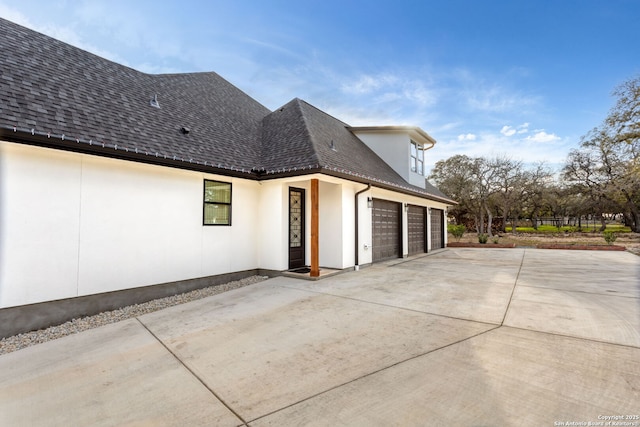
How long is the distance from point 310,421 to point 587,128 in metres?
33.2

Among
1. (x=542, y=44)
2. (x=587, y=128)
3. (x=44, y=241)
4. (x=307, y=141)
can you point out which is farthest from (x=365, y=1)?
(x=587, y=128)

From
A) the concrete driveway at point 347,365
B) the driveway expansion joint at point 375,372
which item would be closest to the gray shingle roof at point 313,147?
the concrete driveway at point 347,365

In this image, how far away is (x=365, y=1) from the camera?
1016cm

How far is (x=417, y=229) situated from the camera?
1386 cm

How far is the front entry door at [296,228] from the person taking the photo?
857 cm

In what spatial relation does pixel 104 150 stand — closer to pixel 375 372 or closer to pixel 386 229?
pixel 375 372

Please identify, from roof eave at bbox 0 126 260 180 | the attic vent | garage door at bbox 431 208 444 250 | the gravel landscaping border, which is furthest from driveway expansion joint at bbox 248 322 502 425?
garage door at bbox 431 208 444 250

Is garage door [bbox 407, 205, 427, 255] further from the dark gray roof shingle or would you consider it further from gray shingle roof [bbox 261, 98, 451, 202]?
the dark gray roof shingle

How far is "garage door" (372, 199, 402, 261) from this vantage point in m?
10.3

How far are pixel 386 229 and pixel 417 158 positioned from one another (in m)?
5.01

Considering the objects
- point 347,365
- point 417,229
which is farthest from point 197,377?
point 417,229

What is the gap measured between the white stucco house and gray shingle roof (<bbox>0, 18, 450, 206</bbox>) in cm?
4

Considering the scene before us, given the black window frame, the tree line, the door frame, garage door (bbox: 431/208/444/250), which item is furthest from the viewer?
the tree line

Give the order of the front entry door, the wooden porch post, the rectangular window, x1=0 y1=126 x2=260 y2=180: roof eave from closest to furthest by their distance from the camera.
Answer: x1=0 y1=126 x2=260 y2=180: roof eave → the rectangular window → the wooden porch post → the front entry door
